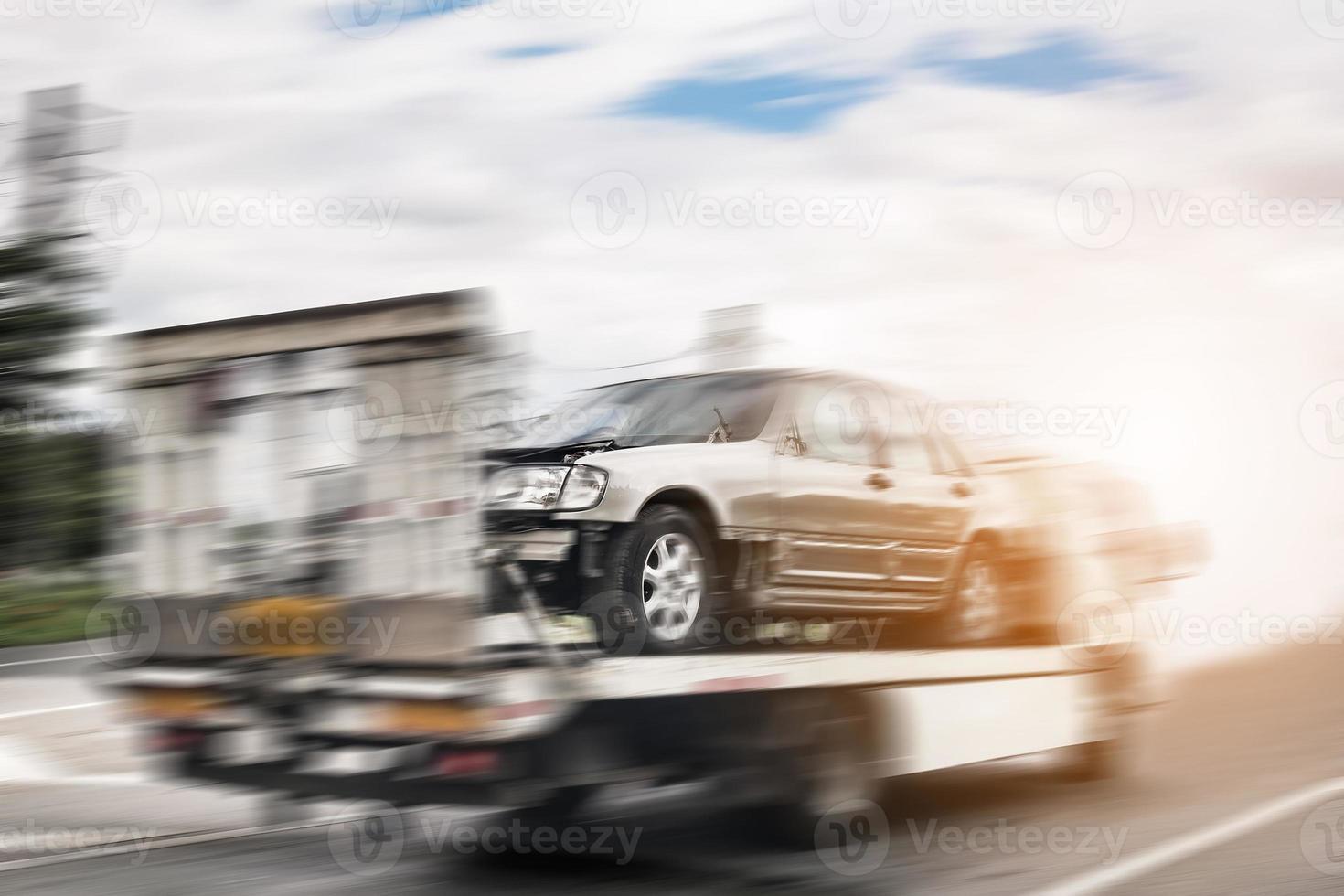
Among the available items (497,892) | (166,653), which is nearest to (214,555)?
(166,653)

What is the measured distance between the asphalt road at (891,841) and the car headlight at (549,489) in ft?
5.56

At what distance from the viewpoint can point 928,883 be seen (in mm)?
6211

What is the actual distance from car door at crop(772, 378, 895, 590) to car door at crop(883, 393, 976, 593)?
110 mm

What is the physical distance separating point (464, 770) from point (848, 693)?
1.95 m

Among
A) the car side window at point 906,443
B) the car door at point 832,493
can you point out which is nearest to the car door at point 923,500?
the car side window at point 906,443

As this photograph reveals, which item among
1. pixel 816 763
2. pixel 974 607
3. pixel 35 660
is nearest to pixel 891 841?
pixel 816 763

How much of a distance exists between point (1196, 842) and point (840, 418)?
270 centimetres

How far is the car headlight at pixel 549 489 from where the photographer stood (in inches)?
255

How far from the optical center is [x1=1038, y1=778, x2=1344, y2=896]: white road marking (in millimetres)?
6027

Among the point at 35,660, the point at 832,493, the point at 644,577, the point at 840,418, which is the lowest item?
the point at 35,660

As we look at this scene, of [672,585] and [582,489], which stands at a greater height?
[582,489]

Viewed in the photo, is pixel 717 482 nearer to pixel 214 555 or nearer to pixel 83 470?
pixel 214 555

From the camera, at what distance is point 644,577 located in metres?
6.46

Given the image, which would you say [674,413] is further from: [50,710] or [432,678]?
[50,710]
